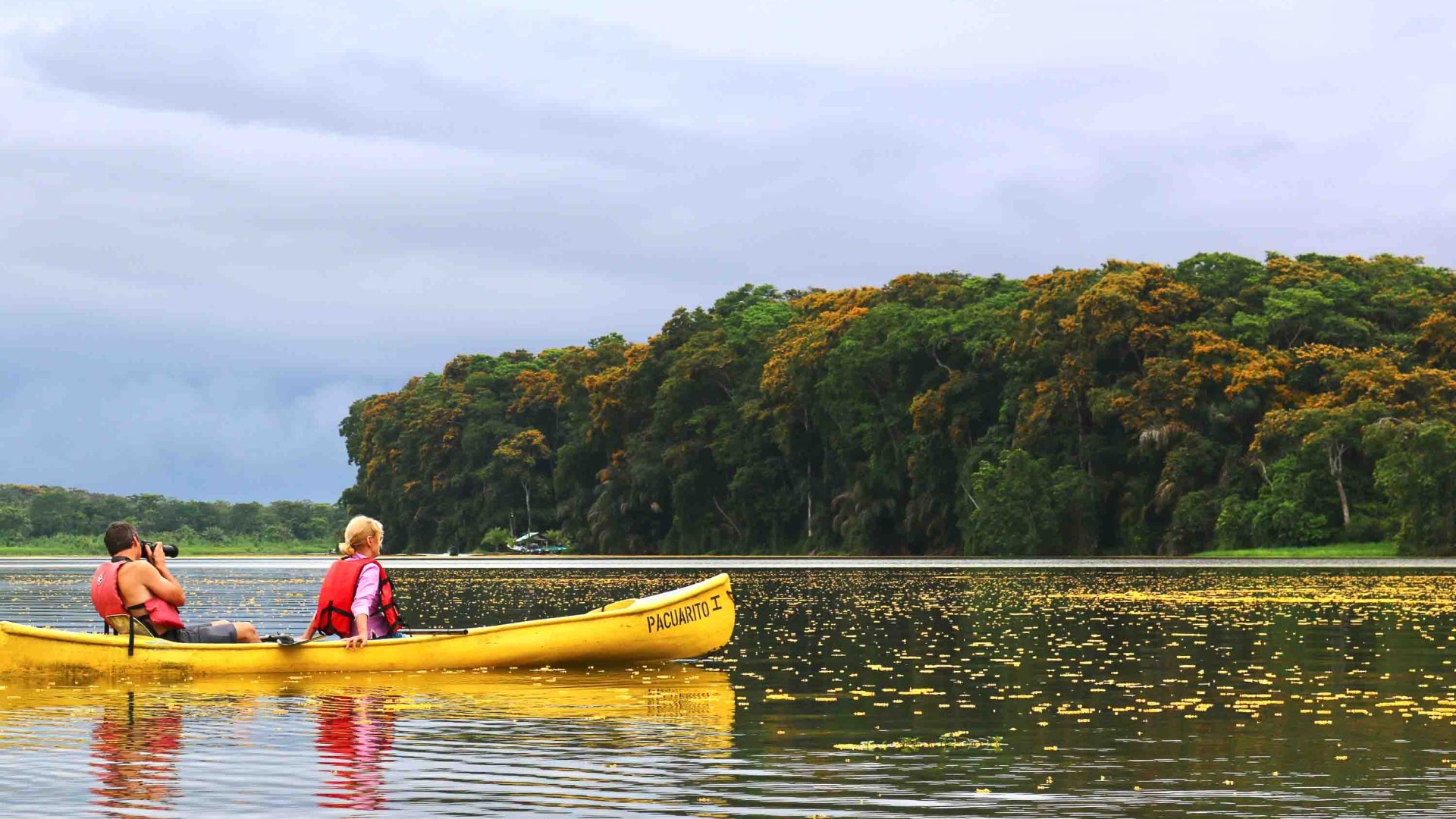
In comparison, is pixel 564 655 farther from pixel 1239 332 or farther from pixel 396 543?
→ pixel 396 543

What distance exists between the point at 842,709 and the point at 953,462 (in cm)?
9247

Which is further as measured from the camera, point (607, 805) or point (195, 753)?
point (195, 753)

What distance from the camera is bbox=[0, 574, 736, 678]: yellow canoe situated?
23.4 meters

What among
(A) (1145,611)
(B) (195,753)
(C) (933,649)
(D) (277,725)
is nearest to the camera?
(B) (195,753)

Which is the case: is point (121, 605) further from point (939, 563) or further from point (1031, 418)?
point (1031, 418)

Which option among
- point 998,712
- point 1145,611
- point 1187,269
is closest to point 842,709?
point 998,712

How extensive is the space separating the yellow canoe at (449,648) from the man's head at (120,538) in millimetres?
1105

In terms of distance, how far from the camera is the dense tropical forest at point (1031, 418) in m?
86.2

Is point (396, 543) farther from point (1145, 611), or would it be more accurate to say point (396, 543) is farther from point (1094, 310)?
point (1145, 611)

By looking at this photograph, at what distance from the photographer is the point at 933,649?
27.7m

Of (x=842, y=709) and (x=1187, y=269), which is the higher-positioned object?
(x=1187, y=269)

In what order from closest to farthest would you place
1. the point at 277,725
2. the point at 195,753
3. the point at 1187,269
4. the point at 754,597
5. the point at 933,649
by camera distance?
the point at 195,753 → the point at 277,725 → the point at 933,649 → the point at 754,597 → the point at 1187,269

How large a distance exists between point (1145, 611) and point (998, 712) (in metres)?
18.9

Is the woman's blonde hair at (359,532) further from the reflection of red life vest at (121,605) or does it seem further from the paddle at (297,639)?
the reflection of red life vest at (121,605)
